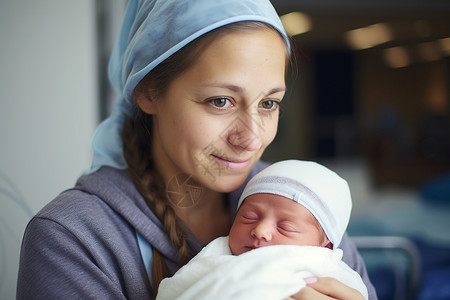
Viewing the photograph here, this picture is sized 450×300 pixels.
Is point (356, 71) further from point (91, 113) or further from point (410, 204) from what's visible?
point (91, 113)

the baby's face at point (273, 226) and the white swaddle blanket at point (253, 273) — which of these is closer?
the white swaddle blanket at point (253, 273)

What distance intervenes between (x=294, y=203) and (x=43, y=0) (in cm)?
104

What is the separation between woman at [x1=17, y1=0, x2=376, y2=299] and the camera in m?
0.85

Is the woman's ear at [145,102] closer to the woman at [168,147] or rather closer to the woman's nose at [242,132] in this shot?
the woman at [168,147]

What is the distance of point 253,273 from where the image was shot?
755 millimetres

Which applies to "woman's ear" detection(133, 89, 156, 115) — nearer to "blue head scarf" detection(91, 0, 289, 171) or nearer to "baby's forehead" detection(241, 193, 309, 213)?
"blue head scarf" detection(91, 0, 289, 171)

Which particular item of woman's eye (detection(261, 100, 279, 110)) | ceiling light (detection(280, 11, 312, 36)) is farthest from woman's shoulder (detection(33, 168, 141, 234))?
ceiling light (detection(280, 11, 312, 36))

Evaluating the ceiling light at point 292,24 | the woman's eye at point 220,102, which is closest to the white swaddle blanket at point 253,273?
the woman's eye at point 220,102

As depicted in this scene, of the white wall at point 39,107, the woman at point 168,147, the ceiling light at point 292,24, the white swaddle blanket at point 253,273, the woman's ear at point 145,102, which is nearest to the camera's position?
the white swaddle blanket at point 253,273

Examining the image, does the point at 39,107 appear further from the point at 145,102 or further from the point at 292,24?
the point at 292,24

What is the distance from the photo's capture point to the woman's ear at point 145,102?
1.00 m

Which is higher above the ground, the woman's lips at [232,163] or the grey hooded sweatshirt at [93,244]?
the woman's lips at [232,163]

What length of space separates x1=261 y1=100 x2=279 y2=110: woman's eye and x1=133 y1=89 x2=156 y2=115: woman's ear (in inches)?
10.3

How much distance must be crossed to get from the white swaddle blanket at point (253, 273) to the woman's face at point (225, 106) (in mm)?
196
